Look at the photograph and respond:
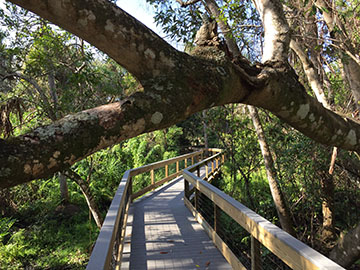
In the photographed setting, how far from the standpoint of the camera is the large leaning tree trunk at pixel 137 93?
1340 mm

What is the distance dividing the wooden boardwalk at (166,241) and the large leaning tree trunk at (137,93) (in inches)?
88.6

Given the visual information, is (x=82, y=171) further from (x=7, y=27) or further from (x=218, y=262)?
(x=218, y=262)

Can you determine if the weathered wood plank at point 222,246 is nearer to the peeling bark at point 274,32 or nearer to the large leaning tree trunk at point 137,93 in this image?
the large leaning tree trunk at point 137,93

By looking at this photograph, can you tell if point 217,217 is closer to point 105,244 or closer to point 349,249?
point 349,249

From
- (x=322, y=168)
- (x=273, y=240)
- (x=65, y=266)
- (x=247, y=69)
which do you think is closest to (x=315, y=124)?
(x=247, y=69)

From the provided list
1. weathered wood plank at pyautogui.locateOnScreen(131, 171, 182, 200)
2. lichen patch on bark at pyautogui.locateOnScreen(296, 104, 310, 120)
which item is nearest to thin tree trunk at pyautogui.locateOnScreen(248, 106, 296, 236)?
weathered wood plank at pyautogui.locateOnScreen(131, 171, 182, 200)

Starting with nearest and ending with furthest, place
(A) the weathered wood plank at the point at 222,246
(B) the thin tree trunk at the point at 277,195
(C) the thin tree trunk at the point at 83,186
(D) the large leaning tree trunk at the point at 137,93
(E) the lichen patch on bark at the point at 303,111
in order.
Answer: (D) the large leaning tree trunk at the point at 137,93, (E) the lichen patch on bark at the point at 303,111, (A) the weathered wood plank at the point at 222,246, (B) the thin tree trunk at the point at 277,195, (C) the thin tree trunk at the point at 83,186

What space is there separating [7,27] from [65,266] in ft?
22.2

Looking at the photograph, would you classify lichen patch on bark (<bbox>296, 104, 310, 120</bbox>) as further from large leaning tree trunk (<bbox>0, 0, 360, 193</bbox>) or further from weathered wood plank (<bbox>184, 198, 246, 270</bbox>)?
weathered wood plank (<bbox>184, 198, 246, 270</bbox>)

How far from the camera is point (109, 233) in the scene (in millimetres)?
2279

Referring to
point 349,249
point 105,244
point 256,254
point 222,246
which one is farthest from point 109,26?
point 349,249

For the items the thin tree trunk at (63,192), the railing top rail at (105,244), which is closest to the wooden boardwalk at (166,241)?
the railing top rail at (105,244)

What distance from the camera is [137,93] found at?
67.6 inches

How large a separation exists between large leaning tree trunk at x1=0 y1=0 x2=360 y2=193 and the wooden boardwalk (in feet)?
7.39
